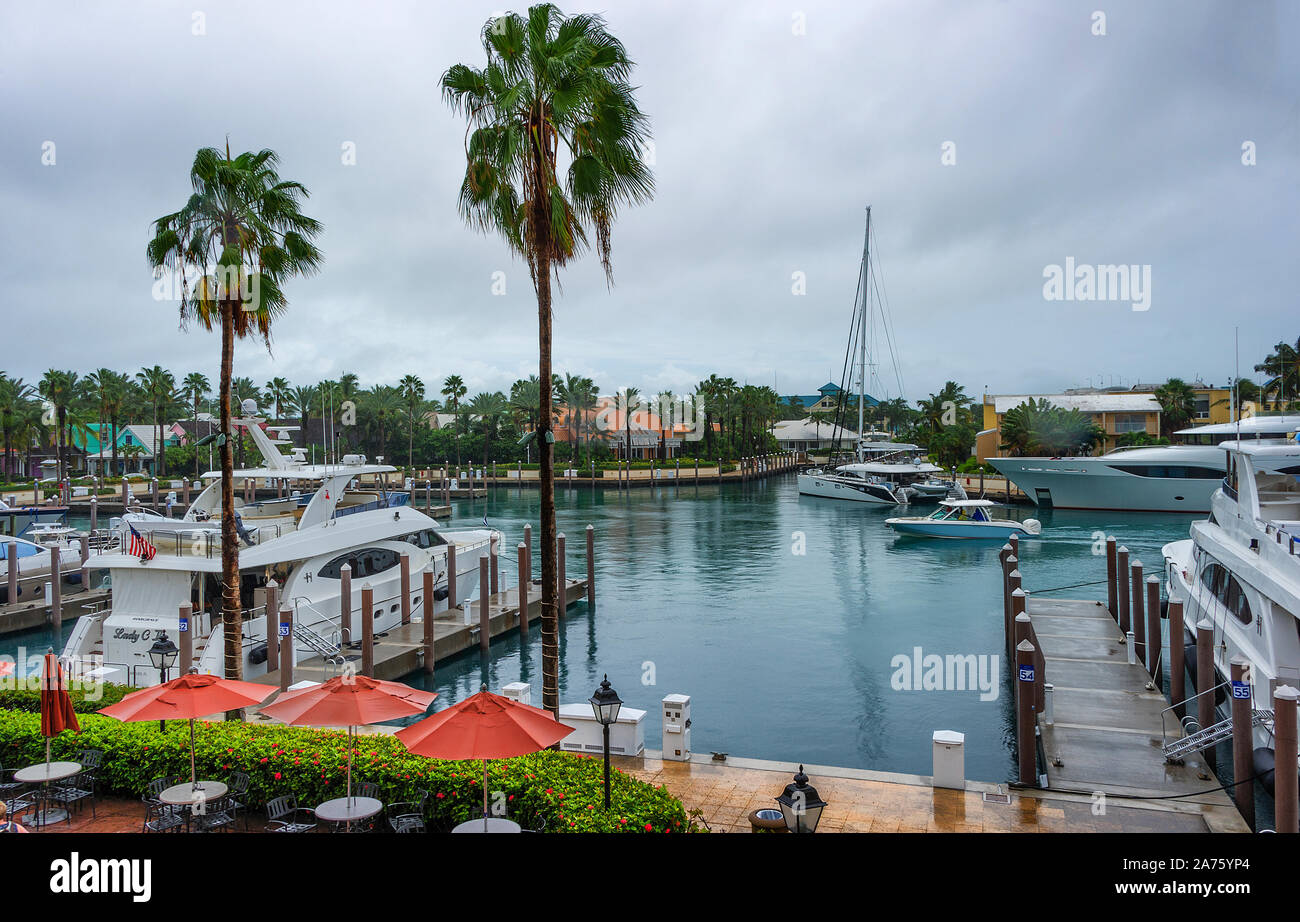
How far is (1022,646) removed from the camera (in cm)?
1481

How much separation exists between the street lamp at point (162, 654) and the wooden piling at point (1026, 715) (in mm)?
17128

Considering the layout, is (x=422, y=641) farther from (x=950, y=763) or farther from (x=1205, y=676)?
(x=1205, y=676)

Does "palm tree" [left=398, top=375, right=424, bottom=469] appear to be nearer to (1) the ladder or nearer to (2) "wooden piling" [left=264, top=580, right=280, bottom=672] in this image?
(2) "wooden piling" [left=264, top=580, right=280, bottom=672]

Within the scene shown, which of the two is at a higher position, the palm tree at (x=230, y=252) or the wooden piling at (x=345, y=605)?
the palm tree at (x=230, y=252)

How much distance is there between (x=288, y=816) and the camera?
11.4 m

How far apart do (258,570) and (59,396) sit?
70.1 metres

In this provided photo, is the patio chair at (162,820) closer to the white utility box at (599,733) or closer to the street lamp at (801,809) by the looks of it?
the white utility box at (599,733)

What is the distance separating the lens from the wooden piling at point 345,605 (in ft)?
75.3

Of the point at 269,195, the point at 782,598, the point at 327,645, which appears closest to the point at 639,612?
the point at 782,598

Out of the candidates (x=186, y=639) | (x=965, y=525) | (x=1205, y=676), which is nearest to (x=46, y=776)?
(x=186, y=639)

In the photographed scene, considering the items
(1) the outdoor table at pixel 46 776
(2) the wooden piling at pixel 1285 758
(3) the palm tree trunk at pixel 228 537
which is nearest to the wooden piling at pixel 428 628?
(3) the palm tree trunk at pixel 228 537

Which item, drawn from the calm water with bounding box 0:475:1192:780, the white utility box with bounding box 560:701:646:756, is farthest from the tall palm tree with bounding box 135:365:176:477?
the white utility box with bounding box 560:701:646:756
